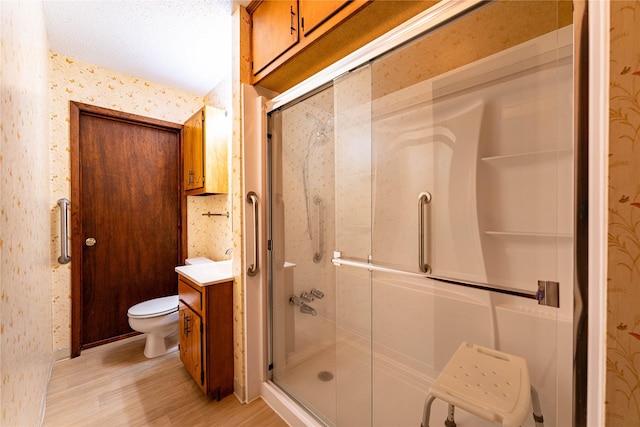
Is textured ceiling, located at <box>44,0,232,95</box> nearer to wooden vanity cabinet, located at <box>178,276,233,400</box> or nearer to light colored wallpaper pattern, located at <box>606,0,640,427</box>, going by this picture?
wooden vanity cabinet, located at <box>178,276,233,400</box>

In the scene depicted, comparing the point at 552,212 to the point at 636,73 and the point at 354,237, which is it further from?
the point at 354,237

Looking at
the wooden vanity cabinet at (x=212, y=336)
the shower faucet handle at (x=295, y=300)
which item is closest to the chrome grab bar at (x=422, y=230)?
the shower faucet handle at (x=295, y=300)

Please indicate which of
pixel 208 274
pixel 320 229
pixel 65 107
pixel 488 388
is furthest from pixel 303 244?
pixel 65 107

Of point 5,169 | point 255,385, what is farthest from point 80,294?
point 5,169

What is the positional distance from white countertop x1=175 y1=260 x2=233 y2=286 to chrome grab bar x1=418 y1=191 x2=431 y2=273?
1.23 meters

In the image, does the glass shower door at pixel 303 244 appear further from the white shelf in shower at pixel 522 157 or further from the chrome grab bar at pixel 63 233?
the chrome grab bar at pixel 63 233

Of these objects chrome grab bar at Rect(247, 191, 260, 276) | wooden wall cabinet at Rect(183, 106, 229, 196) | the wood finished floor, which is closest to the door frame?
the wood finished floor

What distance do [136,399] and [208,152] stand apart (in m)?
1.92

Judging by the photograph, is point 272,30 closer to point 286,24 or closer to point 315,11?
point 286,24

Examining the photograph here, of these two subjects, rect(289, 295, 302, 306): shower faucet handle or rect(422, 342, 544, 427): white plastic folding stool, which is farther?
rect(289, 295, 302, 306): shower faucet handle

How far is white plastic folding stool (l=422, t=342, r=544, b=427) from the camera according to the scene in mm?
888

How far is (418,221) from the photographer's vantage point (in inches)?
67.6

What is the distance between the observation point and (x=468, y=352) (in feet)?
4.04

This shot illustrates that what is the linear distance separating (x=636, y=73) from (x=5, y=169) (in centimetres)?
167
